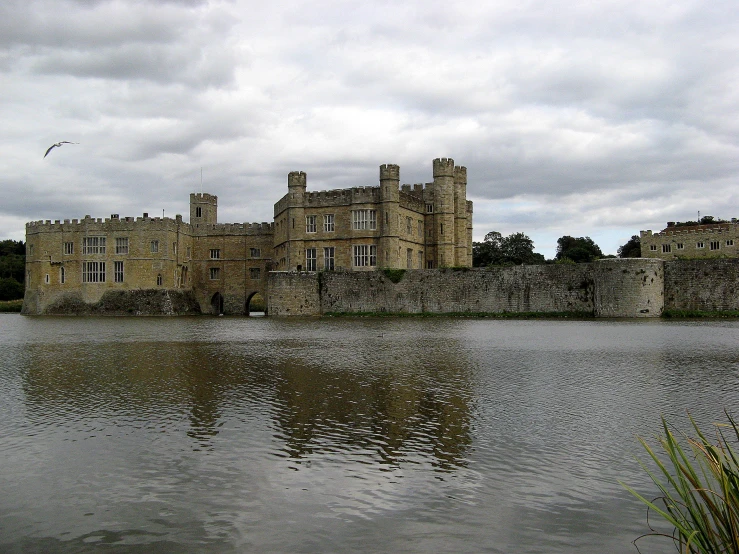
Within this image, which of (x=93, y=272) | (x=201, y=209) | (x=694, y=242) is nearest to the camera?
(x=93, y=272)

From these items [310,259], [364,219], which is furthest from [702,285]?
[310,259]

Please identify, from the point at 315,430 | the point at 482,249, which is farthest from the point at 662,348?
the point at 482,249

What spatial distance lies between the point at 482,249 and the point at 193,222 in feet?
137

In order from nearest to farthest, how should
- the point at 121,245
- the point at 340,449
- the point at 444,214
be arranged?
the point at 340,449 < the point at 444,214 < the point at 121,245

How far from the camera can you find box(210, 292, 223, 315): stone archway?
53.9 meters

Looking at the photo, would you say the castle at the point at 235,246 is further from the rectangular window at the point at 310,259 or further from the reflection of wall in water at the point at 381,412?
the reflection of wall in water at the point at 381,412

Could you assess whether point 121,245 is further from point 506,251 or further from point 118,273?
point 506,251

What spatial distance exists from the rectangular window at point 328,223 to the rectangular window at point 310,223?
724 mm

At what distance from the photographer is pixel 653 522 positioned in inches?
256

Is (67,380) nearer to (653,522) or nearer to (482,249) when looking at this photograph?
(653,522)

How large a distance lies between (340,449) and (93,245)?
153ft

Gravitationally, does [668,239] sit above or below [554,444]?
above

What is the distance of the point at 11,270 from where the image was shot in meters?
80.2

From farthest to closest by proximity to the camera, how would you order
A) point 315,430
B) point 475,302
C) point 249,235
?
point 249,235
point 475,302
point 315,430
